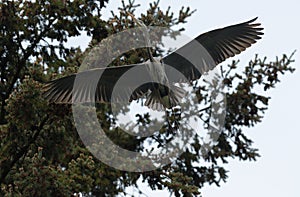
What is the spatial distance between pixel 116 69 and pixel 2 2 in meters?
3.43

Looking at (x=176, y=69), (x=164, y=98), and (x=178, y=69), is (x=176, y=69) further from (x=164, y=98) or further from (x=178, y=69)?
(x=164, y=98)

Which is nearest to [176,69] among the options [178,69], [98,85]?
[178,69]

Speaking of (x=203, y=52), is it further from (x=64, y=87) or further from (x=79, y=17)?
(x=79, y=17)

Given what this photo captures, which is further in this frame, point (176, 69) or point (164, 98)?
point (176, 69)

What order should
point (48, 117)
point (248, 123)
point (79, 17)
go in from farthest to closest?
point (248, 123), point (79, 17), point (48, 117)

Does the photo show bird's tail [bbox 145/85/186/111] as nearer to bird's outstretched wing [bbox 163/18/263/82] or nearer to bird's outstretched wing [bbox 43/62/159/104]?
bird's outstretched wing [bbox 43/62/159/104]

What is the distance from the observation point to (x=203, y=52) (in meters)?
10.2

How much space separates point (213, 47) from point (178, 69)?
2.01 ft

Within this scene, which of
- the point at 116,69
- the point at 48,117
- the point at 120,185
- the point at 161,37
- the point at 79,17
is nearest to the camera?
the point at 116,69

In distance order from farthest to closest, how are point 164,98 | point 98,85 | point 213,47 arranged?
point 98,85 < point 213,47 < point 164,98

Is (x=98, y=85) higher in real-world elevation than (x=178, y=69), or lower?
lower

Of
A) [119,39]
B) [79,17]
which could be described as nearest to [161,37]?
[119,39]

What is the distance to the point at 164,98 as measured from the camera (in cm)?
979

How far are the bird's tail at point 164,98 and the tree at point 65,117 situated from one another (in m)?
0.95
